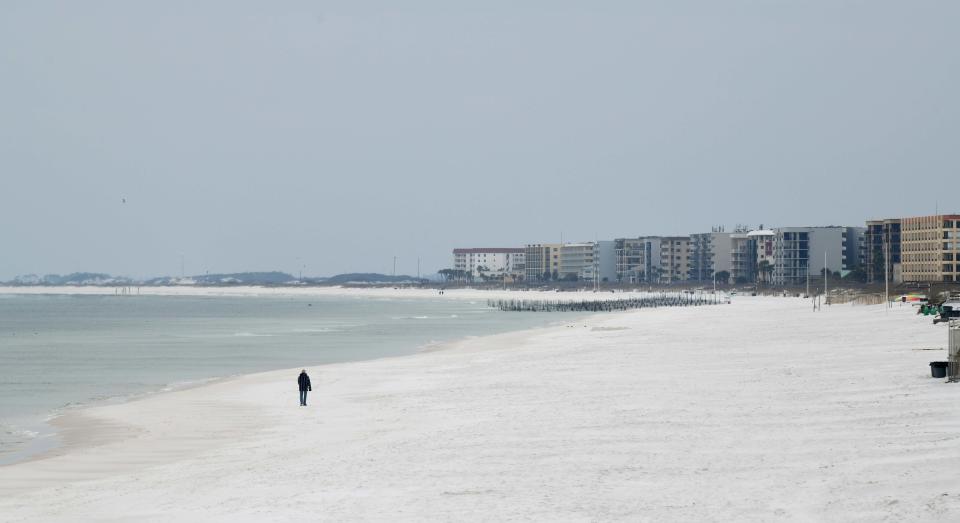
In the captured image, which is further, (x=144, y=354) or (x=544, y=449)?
(x=144, y=354)

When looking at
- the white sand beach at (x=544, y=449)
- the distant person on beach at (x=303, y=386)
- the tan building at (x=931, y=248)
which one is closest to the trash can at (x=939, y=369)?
the white sand beach at (x=544, y=449)

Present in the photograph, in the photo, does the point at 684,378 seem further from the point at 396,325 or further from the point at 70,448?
the point at 396,325

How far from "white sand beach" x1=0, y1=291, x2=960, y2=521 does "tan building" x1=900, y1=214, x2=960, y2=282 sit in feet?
384

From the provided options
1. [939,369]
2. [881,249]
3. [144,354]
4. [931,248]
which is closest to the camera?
[939,369]

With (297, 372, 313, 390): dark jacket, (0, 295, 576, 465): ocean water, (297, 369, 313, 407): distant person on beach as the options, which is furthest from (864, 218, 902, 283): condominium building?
(297, 372, 313, 390): dark jacket

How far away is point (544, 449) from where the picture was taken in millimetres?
21656

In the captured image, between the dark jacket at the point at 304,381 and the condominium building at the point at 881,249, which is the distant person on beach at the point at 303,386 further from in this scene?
the condominium building at the point at 881,249

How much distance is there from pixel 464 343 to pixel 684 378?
34.5 meters

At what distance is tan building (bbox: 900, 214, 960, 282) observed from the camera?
147 metres

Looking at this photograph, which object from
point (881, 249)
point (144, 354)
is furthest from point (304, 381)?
point (881, 249)

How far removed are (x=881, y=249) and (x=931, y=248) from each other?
3363 cm

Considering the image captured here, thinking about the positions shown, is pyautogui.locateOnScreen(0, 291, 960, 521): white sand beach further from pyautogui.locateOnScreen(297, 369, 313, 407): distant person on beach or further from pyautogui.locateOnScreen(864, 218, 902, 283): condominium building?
pyautogui.locateOnScreen(864, 218, 902, 283): condominium building

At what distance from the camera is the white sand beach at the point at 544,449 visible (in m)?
16.6

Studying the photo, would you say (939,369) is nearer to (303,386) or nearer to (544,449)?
(544,449)
